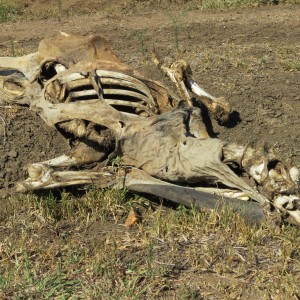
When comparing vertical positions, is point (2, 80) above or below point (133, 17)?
above

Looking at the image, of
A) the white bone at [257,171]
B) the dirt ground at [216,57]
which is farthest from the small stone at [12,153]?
the white bone at [257,171]

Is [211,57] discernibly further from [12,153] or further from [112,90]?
[12,153]

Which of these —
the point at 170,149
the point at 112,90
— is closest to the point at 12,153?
the point at 112,90

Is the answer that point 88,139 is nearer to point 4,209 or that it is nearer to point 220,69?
point 4,209

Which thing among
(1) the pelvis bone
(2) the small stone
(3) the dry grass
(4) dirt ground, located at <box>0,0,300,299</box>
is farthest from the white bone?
(2) the small stone

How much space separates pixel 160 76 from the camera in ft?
22.0

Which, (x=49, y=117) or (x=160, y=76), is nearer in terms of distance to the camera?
(x=49, y=117)

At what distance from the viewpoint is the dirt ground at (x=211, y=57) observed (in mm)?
5535

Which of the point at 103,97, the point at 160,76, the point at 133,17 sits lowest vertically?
the point at 133,17

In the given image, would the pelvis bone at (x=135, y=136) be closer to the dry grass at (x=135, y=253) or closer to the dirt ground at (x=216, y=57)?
the dry grass at (x=135, y=253)

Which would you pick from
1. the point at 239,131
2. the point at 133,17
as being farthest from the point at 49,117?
the point at 133,17

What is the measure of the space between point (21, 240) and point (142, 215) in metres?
0.86

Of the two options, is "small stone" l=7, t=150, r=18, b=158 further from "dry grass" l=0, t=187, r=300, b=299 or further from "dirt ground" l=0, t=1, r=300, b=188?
"dry grass" l=0, t=187, r=300, b=299

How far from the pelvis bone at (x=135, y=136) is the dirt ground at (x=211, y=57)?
0.94 ft
